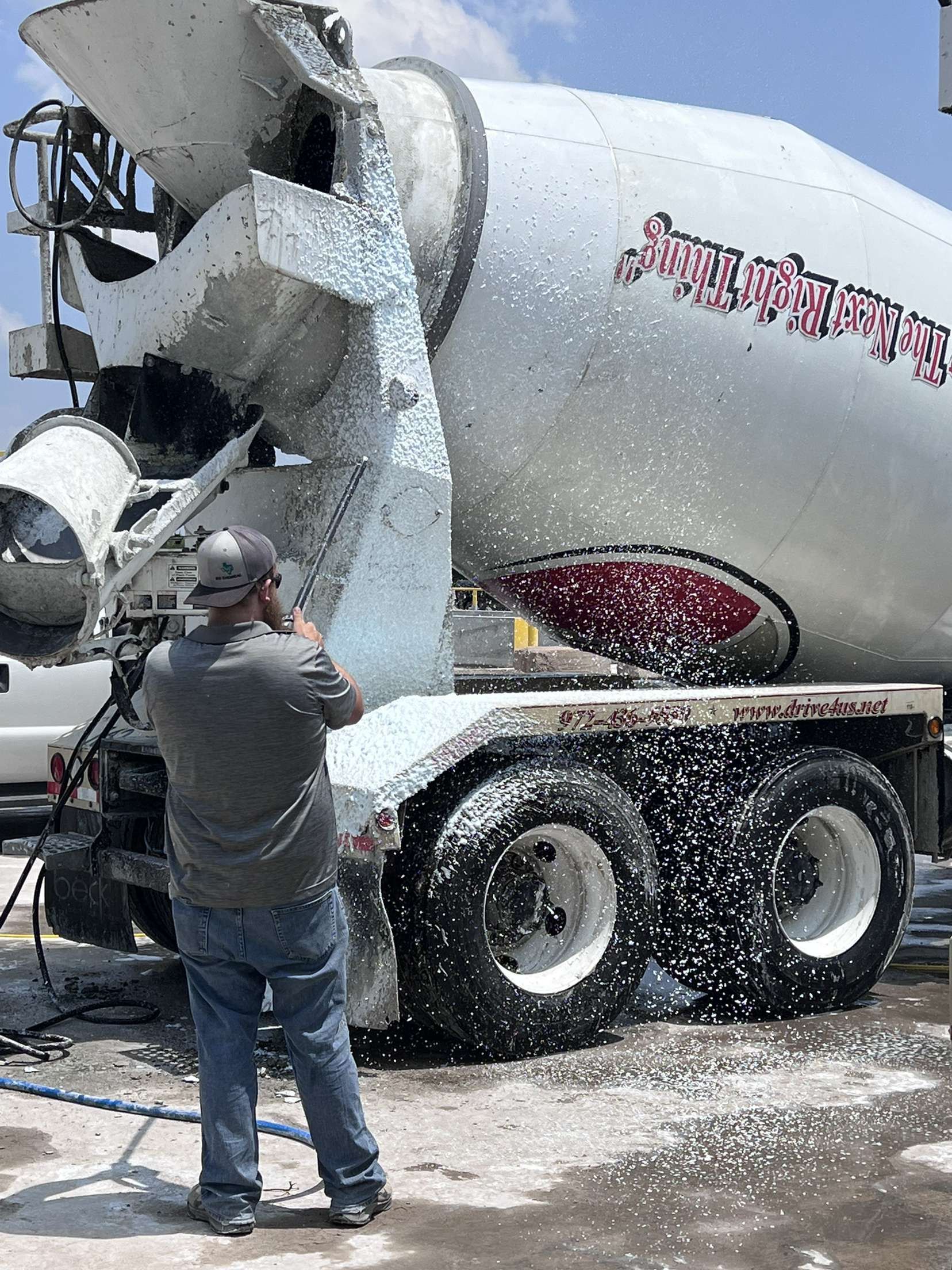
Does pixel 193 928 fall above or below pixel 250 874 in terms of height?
below

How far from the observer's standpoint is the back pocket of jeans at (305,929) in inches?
168

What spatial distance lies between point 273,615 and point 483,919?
2.01m

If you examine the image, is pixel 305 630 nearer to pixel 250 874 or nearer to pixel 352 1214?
pixel 250 874

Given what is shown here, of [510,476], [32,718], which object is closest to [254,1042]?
[510,476]

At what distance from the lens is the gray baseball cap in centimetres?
437

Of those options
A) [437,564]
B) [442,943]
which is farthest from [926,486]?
[442,943]

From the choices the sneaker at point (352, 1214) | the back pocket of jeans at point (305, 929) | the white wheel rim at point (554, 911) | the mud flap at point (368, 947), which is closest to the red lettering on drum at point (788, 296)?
the white wheel rim at point (554, 911)

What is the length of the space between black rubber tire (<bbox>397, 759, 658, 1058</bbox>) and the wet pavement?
0.16 meters

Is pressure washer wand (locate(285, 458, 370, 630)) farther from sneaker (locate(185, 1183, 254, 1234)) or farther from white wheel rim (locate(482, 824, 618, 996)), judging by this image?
sneaker (locate(185, 1183, 254, 1234))

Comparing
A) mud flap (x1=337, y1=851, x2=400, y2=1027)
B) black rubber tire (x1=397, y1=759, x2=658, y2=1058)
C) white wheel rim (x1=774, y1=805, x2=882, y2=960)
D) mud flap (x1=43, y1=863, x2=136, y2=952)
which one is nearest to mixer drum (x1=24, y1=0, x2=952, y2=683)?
white wheel rim (x1=774, y1=805, x2=882, y2=960)

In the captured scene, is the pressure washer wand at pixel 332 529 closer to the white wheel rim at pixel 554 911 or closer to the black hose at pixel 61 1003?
the black hose at pixel 61 1003

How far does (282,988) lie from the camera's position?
4.32 metres

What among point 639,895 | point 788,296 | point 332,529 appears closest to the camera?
point 332,529

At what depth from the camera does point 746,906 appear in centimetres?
695
